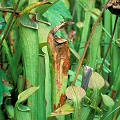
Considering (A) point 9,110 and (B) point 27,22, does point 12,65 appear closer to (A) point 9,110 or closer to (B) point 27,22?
(A) point 9,110

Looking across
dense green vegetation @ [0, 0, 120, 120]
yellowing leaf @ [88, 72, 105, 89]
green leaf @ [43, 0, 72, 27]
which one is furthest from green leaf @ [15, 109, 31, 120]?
green leaf @ [43, 0, 72, 27]

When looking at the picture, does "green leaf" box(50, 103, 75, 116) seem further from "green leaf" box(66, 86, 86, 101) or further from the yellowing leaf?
the yellowing leaf

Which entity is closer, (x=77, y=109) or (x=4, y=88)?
(x=77, y=109)

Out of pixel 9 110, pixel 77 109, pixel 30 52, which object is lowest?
pixel 9 110

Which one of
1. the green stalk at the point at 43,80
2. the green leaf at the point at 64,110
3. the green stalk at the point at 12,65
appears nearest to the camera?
the green leaf at the point at 64,110

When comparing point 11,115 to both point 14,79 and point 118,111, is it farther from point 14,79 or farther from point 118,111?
point 118,111

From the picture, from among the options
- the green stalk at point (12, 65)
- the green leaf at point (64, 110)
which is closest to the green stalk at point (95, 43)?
the green stalk at point (12, 65)

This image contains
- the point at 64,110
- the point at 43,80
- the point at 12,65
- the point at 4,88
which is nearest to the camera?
the point at 64,110

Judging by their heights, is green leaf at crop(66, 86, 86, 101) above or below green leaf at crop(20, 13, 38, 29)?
below

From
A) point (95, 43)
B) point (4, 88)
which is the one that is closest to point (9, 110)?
point (4, 88)

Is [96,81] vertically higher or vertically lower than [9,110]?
higher

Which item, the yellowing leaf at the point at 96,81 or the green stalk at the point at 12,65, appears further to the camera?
the green stalk at the point at 12,65

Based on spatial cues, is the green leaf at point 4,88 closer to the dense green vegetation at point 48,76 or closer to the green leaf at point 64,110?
the dense green vegetation at point 48,76

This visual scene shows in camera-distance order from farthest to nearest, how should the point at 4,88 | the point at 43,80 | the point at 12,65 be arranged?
1. the point at 12,65
2. the point at 4,88
3. the point at 43,80
